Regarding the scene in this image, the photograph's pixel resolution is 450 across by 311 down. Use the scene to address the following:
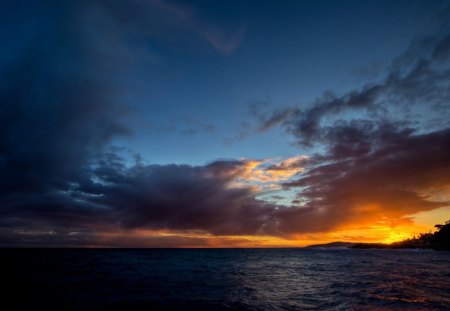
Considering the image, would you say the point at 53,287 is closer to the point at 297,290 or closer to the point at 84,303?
the point at 84,303

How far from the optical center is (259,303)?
21.4 m

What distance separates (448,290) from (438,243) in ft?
528

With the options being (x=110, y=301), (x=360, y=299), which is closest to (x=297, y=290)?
(x=360, y=299)

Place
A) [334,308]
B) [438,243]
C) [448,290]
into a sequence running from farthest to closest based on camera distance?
[438,243] → [448,290] → [334,308]

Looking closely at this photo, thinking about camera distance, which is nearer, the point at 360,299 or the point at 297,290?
the point at 360,299

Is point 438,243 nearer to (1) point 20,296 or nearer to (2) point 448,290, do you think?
(2) point 448,290

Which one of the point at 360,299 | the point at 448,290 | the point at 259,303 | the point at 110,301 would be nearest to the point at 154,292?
the point at 110,301

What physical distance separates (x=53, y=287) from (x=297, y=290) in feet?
81.1

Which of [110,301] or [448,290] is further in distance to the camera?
[448,290]

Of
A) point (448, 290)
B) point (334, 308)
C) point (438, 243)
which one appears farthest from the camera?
point (438, 243)

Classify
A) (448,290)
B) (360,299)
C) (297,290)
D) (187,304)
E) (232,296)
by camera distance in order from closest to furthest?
1. (187,304)
2. (360,299)
3. (232,296)
4. (448,290)
5. (297,290)

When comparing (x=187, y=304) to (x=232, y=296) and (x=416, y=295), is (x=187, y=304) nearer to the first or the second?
(x=232, y=296)

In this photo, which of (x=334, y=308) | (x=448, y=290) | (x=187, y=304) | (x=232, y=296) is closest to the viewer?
(x=334, y=308)

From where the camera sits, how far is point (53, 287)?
2802 cm
